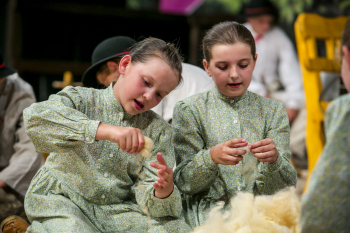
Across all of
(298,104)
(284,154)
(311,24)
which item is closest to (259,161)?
(284,154)

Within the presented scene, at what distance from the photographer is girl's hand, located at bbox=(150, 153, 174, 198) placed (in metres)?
1.23

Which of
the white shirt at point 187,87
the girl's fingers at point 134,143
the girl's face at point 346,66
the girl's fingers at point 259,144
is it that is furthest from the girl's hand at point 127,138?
the white shirt at point 187,87

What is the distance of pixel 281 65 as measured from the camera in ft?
13.1

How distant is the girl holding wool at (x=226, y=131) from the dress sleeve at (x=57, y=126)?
0.43 m

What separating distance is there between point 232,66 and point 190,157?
38 centimetres

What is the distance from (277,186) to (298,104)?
273 cm

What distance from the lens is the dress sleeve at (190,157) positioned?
140cm

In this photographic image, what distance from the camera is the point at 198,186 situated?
4.73 ft

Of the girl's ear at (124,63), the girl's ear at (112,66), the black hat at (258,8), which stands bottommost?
the girl's ear at (112,66)

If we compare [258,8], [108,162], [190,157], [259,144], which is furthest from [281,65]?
[108,162]

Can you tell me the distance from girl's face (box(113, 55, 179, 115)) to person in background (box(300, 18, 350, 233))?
64cm

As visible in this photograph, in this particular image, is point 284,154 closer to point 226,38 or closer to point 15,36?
point 226,38

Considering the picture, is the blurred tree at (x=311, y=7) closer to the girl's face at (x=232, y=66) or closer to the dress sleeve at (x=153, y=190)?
the girl's face at (x=232, y=66)

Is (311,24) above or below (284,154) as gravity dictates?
above
